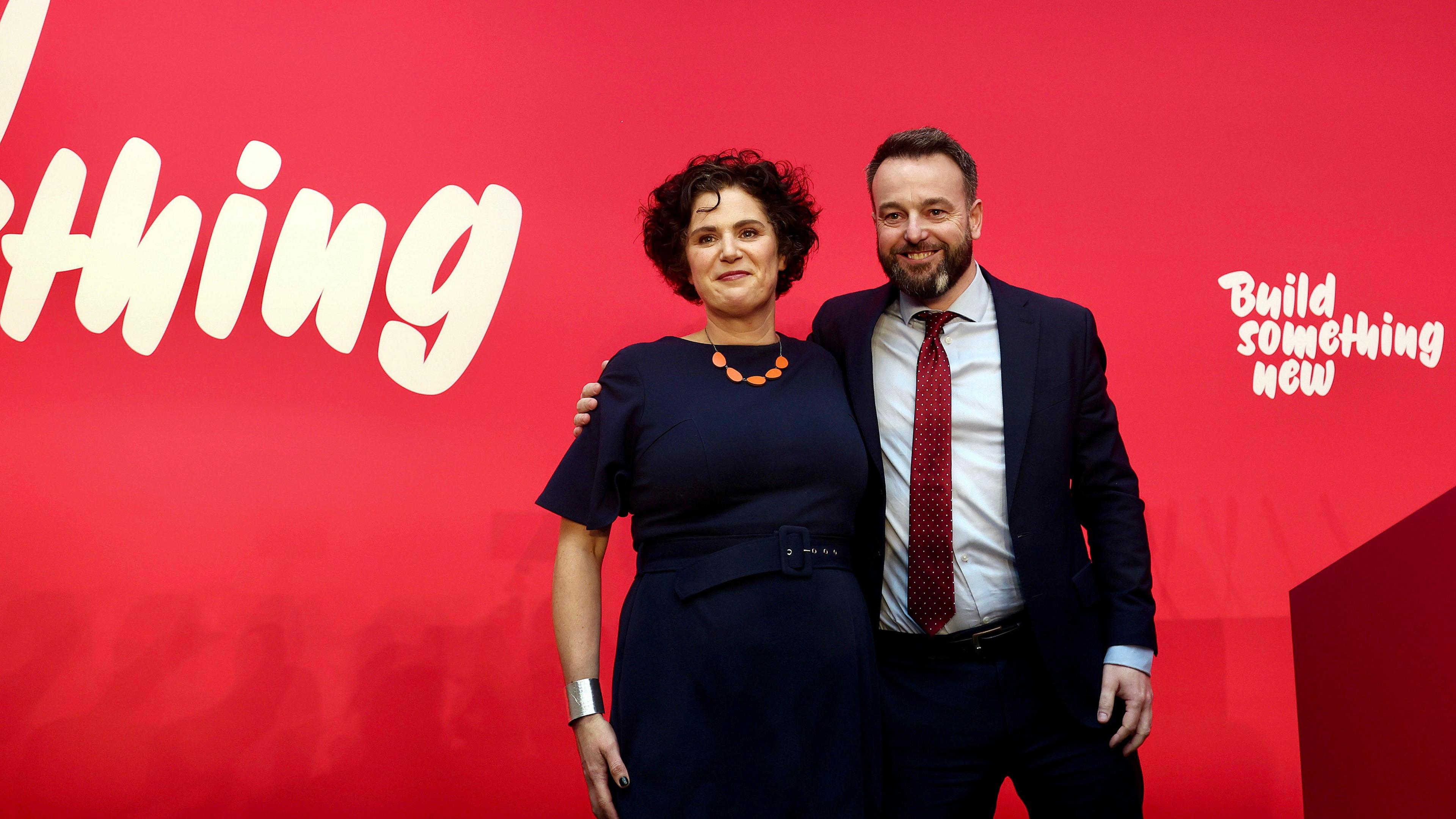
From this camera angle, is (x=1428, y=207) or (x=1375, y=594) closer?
(x=1375, y=594)

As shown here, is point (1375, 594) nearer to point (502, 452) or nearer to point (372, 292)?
point (502, 452)

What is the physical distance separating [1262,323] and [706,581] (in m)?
1.99

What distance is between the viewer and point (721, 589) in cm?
147

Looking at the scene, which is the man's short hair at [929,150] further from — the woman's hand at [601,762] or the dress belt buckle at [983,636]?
the woman's hand at [601,762]

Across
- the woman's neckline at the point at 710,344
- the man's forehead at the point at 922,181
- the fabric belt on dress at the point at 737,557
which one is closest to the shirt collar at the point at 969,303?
the man's forehead at the point at 922,181

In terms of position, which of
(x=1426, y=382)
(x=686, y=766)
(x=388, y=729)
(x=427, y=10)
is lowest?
(x=388, y=729)

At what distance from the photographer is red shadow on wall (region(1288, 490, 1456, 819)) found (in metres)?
1.20

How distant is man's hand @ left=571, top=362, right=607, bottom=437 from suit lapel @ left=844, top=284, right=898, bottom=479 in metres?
0.43

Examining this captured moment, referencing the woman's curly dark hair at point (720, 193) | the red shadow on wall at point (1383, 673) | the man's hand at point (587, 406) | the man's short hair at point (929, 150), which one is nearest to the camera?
the red shadow on wall at point (1383, 673)

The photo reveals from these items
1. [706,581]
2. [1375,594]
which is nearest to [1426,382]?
[1375,594]

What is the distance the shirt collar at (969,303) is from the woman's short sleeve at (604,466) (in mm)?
551

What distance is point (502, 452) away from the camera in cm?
254

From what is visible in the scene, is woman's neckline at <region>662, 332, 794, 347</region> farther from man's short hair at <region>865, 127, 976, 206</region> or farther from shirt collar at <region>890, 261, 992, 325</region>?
man's short hair at <region>865, 127, 976, 206</region>

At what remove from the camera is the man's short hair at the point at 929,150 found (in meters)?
1.83
